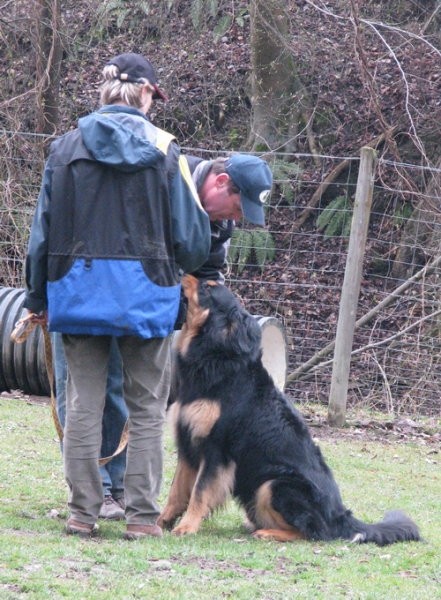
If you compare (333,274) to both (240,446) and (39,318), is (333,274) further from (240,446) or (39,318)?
(39,318)

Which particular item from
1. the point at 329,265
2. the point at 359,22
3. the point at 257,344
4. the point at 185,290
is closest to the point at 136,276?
the point at 185,290

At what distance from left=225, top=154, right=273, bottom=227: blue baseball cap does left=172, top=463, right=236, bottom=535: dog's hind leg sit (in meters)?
1.27

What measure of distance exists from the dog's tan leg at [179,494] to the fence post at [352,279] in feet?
13.3

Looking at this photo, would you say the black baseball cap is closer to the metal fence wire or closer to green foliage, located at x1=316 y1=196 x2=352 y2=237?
the metal fence wire

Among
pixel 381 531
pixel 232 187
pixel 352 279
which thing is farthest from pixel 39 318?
pixel 352 279

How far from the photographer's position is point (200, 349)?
472cm

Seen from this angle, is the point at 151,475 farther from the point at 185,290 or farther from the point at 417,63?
the point at 417,63

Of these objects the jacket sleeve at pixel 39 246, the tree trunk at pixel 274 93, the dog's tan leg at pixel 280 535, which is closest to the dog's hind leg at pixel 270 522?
the dog's tan leg at pixel 280 535

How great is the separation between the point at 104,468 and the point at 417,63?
9.64m

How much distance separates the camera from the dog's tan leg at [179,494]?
4848mm

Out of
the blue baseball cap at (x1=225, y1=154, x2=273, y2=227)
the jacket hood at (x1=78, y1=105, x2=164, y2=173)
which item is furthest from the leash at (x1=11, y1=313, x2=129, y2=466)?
the blue baseball cap at (x1=225, y1=154, x2=273, y2=227)

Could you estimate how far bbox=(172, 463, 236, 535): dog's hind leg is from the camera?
470 cm

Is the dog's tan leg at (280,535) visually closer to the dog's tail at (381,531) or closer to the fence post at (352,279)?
the dog's tail at (381,531)

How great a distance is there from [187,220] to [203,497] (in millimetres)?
1408
